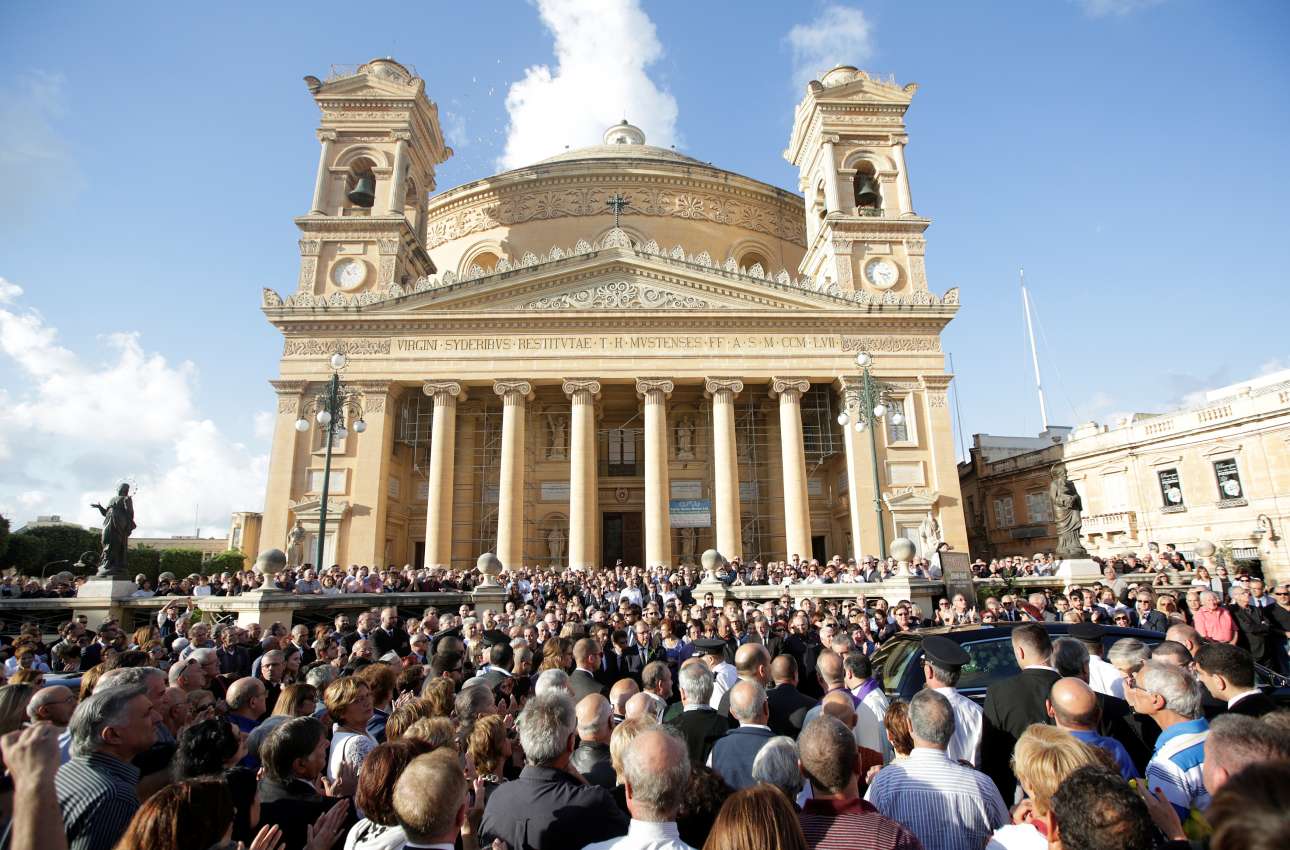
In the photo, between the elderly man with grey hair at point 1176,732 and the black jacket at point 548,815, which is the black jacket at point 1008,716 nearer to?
the elderly man with grey hair at point 1176,732

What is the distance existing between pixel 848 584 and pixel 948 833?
1434 cm

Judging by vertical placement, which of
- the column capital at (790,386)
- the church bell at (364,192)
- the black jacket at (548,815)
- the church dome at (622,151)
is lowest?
the black jacket at (548,815)

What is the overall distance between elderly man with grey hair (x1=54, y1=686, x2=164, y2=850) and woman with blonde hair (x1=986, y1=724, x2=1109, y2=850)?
3.70 metres

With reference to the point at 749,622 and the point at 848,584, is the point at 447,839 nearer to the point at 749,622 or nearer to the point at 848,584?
the point at 749,622

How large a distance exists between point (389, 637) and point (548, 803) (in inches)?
280

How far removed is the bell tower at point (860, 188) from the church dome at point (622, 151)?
9.40 m


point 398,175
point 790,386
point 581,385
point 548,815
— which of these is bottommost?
point 548,815

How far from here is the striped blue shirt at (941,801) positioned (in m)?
3.14

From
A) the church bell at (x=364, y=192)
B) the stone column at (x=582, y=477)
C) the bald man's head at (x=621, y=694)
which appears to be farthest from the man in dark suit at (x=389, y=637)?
the church bell at (x=364, y=192)

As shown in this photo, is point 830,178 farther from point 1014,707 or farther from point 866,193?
point 1014,707

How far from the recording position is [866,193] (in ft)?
109

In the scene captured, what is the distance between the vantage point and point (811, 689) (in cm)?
838

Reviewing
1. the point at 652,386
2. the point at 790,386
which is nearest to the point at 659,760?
the point at 652,386

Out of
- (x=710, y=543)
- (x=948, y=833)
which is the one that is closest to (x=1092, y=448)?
(x=710, y=543)
